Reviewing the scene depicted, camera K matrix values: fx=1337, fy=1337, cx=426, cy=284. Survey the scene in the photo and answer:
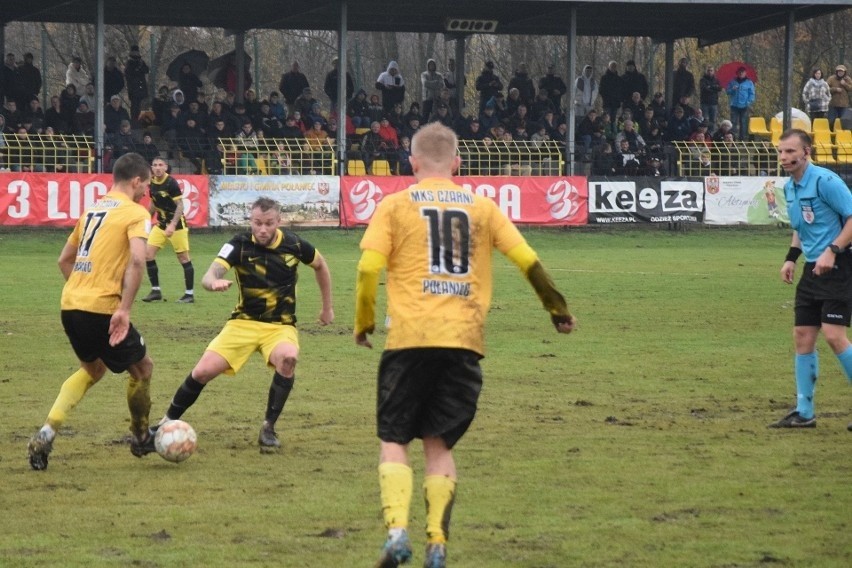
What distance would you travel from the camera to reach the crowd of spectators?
3089cm

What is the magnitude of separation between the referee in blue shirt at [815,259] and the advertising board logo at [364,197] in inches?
815

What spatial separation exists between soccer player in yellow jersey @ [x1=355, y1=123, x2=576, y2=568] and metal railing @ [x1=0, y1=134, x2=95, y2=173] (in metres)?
24.0

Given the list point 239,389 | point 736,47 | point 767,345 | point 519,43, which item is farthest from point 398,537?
point 736,47

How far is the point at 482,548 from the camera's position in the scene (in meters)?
6.00

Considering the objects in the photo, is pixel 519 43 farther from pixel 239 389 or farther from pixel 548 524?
pixel 548 524

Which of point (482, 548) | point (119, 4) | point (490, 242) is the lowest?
point (482, 548)

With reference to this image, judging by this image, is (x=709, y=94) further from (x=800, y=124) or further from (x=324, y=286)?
(x=324, y=286)

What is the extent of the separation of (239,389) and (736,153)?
84.3ft

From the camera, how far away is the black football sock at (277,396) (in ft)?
27.4

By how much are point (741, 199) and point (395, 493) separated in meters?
27.8

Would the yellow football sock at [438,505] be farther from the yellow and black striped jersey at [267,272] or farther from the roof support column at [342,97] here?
the roof support column at [342,97]

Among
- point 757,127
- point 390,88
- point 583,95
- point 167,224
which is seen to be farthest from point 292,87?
point 167,224

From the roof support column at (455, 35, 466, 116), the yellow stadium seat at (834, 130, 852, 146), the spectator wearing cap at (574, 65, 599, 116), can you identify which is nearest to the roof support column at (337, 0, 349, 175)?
the roof support column at (455, 35, 466, 116)

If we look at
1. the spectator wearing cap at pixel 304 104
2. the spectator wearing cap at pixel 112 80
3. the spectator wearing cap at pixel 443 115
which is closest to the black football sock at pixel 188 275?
the spectator wearing cap at pixel 112 80
